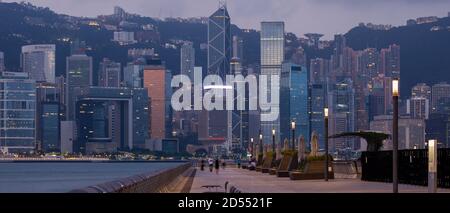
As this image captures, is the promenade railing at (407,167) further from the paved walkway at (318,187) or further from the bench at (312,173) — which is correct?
the bench at (312,173)

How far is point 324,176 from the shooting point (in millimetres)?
53094

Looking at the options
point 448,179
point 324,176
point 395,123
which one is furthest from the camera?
point 324,176

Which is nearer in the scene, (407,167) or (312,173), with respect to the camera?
(407,167)

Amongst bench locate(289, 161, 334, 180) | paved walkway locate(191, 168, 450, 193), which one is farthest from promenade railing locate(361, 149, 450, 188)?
bench locate(289, 161, 334, 180)

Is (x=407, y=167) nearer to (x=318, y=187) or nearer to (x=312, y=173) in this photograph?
(x=318, y=187)

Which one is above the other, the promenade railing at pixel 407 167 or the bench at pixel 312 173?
the promenade railing at pixel 407 167

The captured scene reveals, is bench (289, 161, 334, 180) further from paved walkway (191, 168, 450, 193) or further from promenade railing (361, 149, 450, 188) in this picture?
paved walkway (191, 168, 450, 193)

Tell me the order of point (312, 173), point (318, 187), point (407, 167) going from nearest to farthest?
point (318, 187)
point (407, 167)
point (312, 173)

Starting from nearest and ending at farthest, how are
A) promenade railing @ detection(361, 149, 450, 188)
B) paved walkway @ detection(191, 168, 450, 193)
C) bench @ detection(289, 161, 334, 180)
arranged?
1. paved walkway @ detection(191, 168, 450, 193)
2. promenade railing @ detection(361, 149, 450, 188)
3. bench @ detection(289, 161, 334, 180)

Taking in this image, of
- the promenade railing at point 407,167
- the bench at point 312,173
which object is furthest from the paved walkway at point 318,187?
the bench at point 312,173

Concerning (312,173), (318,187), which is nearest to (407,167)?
(318,187)
